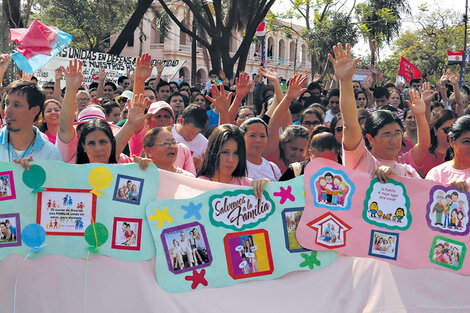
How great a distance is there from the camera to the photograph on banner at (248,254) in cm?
325

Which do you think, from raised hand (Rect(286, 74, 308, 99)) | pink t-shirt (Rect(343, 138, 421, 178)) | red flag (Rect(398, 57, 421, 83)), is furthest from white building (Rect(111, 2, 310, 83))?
pink t-shirt (Rect(343, 138, 421, 178))

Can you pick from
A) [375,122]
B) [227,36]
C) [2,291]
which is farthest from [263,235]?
[227,36]

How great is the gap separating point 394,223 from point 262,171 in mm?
1182

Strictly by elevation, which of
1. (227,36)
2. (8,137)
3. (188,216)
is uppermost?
(227,36)

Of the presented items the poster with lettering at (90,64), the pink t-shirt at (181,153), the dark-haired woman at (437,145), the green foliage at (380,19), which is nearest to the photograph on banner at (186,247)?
the pink t-shirt at (181,153)

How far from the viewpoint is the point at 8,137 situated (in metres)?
3.59

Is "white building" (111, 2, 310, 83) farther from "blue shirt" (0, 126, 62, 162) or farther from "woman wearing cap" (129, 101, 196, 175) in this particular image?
"blue shirt" (0, 126, 62, 162)

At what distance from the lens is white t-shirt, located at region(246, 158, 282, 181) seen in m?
4.16

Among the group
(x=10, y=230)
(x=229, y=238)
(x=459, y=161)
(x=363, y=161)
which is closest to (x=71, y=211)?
(x=10, y=230)

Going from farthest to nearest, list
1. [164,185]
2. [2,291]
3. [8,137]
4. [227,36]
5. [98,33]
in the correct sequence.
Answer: [98,33] → [227,36] → [8,137] → [164,185] → [2,291]

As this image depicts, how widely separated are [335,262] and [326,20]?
22475 mm

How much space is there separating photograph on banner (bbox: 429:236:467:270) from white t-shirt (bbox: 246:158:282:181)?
133 cm

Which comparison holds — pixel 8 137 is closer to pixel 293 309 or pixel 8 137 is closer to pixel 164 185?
pixel 164 185

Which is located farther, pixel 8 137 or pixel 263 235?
pixel 8 137
